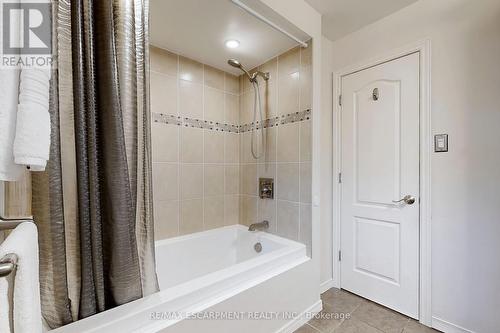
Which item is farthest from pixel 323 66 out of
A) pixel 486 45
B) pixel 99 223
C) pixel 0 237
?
pixel 0 237

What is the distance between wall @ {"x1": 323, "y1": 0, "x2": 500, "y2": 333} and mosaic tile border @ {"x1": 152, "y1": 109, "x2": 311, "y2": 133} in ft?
3.11

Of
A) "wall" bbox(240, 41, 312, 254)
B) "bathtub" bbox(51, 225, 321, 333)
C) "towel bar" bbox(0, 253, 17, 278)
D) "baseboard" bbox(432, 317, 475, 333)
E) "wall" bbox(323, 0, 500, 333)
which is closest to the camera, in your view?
"towel bar" bbox(0, 253, 17, 278)

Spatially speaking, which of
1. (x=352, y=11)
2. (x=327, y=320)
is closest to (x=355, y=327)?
(x=327, y=320)

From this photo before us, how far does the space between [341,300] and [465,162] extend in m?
1.42

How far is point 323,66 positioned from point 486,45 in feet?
3.58

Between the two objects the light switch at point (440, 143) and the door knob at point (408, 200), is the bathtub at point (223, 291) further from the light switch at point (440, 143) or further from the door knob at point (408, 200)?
the light switch at point (440, 143)

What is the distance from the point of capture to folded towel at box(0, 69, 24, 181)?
0.50 m

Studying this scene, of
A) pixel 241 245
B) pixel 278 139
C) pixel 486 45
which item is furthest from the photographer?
pixel 241 245

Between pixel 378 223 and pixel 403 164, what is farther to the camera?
pixel 378 223

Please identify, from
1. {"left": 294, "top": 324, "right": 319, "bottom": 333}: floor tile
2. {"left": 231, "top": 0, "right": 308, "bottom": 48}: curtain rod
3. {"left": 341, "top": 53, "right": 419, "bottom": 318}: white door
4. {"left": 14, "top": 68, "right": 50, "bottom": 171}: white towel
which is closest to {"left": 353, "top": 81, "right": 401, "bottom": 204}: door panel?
{"left": 341, "top": 53, "right": 419, "bottom": 318}: white door

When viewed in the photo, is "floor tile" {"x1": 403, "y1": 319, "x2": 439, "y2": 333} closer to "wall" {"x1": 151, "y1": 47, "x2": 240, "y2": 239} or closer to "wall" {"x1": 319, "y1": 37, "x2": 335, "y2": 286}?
"wall" {"x1": 319, "y1": 37, "x2": 335, "y2": 286}

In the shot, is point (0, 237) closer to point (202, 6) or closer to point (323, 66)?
point (202, 6)

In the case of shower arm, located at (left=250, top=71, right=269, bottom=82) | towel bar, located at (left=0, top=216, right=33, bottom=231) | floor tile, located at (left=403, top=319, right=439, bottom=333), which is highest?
shower arm, located at (left=250, top=71, right=269, bottom=82)

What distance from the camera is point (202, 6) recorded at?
1484 mm
